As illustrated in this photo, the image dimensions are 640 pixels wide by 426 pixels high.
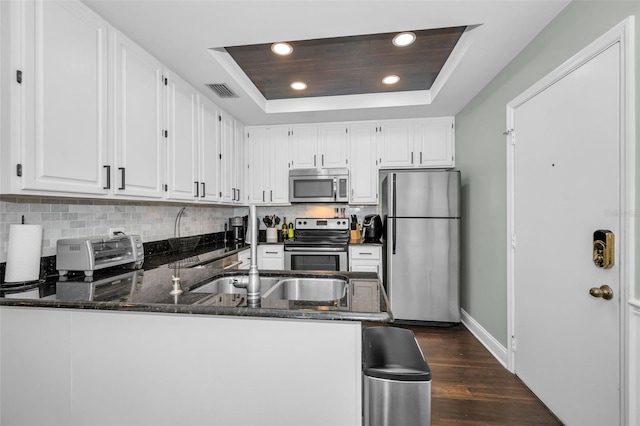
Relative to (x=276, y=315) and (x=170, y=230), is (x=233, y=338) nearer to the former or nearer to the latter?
(x=276, y=315)

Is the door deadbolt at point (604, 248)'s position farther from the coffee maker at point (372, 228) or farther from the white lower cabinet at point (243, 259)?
the white lower cabinet at point (243, 259)

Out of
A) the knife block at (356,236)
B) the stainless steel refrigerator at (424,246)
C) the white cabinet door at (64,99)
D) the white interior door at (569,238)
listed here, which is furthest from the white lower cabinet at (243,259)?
the white interior door at (569,238)

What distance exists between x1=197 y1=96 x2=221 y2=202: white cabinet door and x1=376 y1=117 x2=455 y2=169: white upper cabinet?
195 centimetres

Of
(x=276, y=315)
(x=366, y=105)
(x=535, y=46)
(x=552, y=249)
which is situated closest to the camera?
(x=276, y=315)

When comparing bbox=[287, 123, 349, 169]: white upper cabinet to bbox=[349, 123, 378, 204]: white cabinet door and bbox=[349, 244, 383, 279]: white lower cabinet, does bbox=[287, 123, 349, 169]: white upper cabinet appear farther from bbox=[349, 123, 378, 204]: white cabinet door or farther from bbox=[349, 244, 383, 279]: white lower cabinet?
bbox=[349, 244, 383, 279]: white lower cabinet

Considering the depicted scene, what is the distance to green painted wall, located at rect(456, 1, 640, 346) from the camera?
1.58m

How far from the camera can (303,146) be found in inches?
154

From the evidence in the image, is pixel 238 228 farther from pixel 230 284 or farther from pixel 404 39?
pixel 404 39

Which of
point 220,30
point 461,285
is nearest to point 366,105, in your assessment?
point 220,30

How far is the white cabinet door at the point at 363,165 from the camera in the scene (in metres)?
3.80

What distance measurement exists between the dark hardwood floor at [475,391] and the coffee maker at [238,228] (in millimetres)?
2570

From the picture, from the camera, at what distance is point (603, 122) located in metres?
1.45

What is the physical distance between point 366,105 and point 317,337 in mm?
2763

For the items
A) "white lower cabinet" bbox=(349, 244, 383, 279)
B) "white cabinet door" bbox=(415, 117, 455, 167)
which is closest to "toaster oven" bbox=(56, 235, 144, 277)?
"white lower cabinet" bbox=(349, 244, 383, 279)
